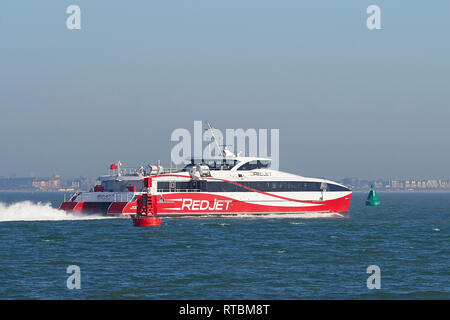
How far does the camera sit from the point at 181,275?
29.9m

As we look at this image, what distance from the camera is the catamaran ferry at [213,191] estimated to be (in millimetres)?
58656

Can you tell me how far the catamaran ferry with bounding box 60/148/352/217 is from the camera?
192ft

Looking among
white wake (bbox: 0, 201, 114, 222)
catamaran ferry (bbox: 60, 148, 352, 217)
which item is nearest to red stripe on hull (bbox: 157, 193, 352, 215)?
catamaran ferry (bbox: 60, 148, 352, 217)

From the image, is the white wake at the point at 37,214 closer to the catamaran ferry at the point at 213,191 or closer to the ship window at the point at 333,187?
the catamaran ferry at the point at 213,191

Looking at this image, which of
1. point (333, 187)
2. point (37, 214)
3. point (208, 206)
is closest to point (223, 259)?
point (208, 206)

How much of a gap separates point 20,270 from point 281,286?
12.2 m

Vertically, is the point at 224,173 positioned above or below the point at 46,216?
above

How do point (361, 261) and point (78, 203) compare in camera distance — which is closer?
point (361, 261)

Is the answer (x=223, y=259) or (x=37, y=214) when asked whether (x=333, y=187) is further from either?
(x=223, y=259)

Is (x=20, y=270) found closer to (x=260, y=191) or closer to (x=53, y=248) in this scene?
(x=53, y=248)

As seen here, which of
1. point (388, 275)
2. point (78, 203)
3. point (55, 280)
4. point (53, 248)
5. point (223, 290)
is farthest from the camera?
point (78, 203)

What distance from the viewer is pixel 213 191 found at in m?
59.7

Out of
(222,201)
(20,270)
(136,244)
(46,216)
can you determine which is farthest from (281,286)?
(46,216)

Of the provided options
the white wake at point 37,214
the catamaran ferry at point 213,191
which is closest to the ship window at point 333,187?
the catamaran ferry at point 213,191
